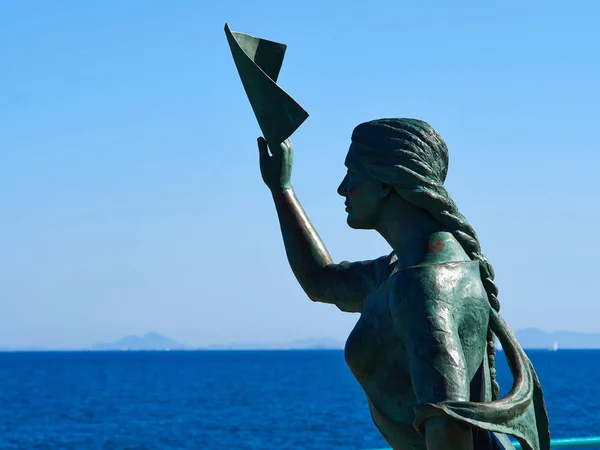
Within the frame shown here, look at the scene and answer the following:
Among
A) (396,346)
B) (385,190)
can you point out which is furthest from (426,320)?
(385,190)

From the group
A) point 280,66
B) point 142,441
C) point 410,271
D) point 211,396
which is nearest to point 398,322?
point 410,271

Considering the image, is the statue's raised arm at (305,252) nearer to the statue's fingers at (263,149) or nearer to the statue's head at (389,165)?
the statue's fingers at (263,149)

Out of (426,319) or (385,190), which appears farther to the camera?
(385,190)

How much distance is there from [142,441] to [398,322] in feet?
142

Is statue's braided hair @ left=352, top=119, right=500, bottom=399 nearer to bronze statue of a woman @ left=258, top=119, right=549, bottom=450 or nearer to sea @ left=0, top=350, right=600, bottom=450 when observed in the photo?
bronze statue of a woman @ left=258, top=119, right=549, bottom=450

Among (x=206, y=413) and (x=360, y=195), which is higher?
(x=360, y=195)

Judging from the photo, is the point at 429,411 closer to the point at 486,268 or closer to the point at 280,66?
the point at 486,268

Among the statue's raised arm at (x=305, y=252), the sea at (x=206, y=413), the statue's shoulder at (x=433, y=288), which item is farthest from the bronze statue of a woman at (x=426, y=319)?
the sea at (x=206, y=413)

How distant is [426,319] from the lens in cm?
396

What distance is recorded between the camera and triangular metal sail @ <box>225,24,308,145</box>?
463 centimetres

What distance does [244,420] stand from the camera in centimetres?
5659

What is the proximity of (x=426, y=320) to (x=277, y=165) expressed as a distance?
47.8 inches

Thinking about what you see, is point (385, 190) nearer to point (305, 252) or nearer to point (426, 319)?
point (426, 319)

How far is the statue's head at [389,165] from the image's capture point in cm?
421
